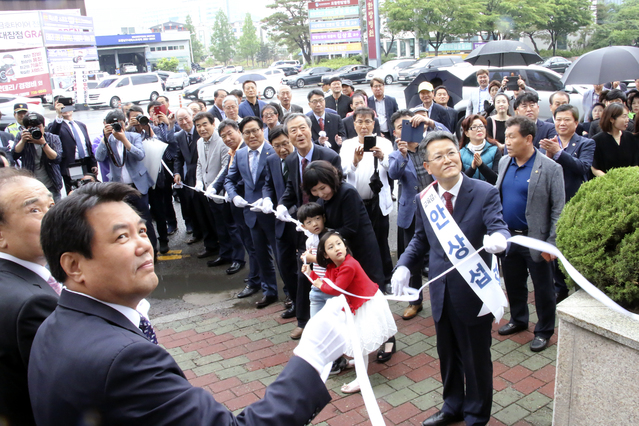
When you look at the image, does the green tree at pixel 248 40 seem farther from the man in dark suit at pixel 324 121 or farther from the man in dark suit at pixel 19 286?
the man in dark suit at pixel 19 286

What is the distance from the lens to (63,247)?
1.65 m

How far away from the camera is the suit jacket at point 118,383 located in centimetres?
141

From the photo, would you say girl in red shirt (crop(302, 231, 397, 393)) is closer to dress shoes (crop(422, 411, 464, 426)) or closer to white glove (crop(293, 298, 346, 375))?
dress shoes (crop(422, 411, 464, 426))

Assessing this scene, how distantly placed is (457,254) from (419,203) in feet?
1.69

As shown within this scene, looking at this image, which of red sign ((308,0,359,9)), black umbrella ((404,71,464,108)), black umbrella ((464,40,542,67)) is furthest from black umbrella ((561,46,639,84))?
red sign ((308,0,359,9))

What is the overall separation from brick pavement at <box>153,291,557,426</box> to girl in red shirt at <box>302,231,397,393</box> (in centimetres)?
37

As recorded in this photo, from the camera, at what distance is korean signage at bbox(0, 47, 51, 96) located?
25.7 m

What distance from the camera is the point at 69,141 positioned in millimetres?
7969

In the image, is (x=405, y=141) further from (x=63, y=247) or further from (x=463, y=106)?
(x=463, y=106)

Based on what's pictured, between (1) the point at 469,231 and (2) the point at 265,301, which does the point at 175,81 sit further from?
(1) the point at 469,231

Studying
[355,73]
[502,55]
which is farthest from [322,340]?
[355,73]

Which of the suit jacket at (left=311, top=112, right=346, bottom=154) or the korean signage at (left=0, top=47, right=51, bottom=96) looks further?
the korean signage at (left=0, top=47, right=51, bottom=96)

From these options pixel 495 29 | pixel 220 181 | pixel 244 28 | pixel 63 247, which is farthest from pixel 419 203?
pixel 244 28

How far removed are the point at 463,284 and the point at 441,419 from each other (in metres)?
1.02
